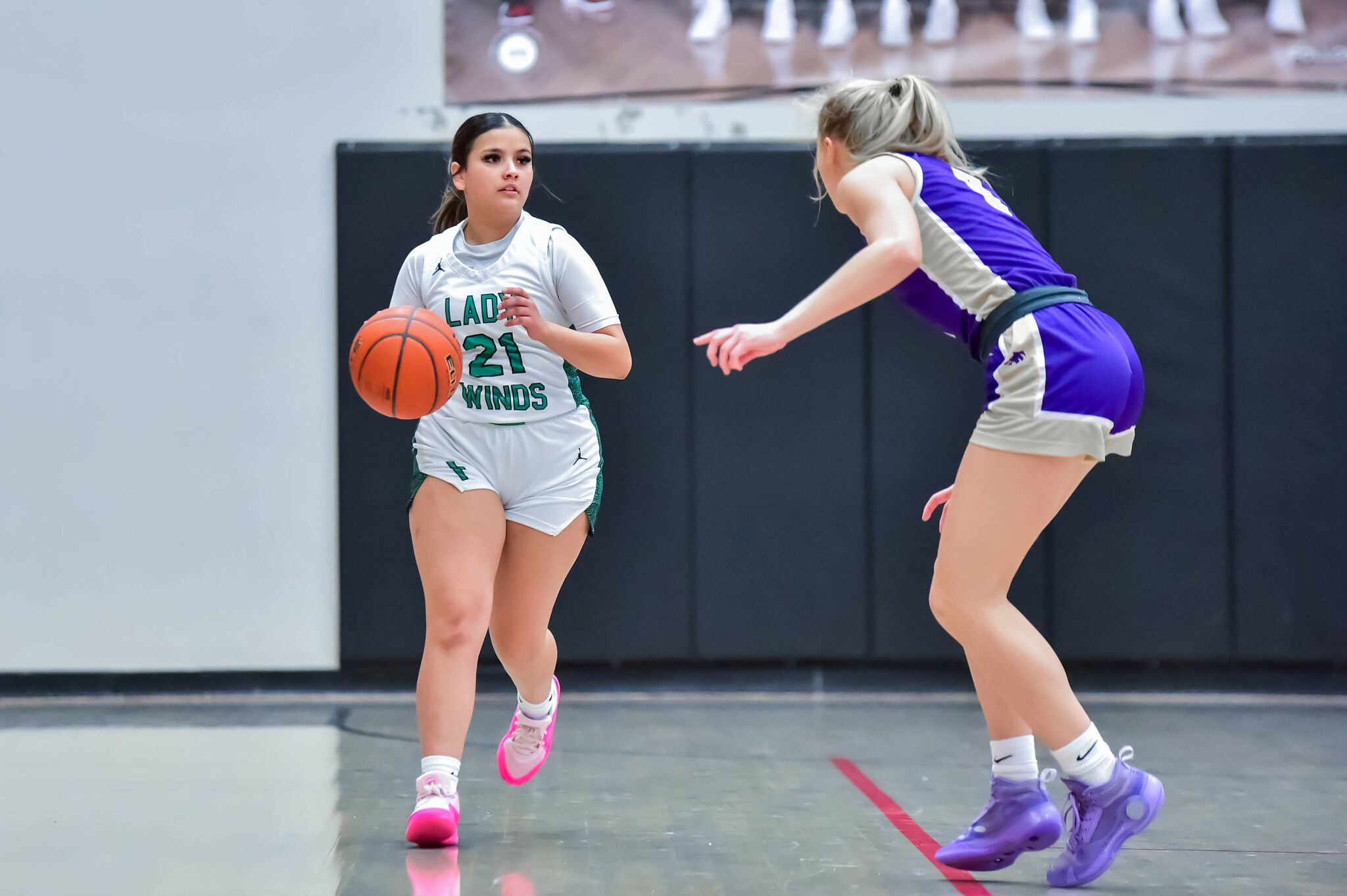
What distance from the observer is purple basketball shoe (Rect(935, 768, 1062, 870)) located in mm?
2332

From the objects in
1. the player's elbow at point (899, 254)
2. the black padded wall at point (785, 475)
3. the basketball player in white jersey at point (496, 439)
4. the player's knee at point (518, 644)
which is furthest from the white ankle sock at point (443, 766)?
the black padded wall at point (785, 475)

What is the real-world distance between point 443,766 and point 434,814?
10 centimetres

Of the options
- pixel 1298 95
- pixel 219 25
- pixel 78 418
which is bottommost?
pixel 78 418

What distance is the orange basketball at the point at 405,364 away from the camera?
2426 millimetres

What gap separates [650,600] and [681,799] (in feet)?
6.59

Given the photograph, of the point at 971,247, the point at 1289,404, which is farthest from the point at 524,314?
the point at 1289,404

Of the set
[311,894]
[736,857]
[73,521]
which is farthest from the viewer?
[73,521]

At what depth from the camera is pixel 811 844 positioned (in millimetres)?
2656

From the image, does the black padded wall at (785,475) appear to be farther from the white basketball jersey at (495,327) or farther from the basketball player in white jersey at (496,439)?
the white basketball jersey at (495,327)

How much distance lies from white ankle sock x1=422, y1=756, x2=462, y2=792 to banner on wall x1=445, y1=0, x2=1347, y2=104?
3.47m

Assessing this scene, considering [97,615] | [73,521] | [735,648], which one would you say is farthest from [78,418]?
[735,648]

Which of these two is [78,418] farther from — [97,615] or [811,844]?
[811,844]

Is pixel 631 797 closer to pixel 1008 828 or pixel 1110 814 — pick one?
pixel 1008 828

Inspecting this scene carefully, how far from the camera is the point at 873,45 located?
524cm
